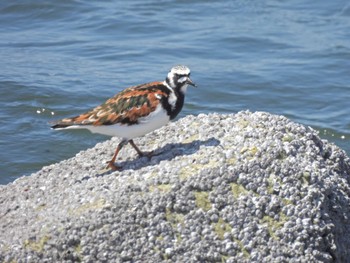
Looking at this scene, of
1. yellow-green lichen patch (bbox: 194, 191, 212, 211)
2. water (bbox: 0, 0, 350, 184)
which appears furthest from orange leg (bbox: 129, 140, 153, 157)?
water (bbox: 0, 0, 350, 184)

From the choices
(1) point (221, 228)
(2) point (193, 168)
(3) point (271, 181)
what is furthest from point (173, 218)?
(3) point (271, 181)

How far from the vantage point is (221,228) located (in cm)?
642

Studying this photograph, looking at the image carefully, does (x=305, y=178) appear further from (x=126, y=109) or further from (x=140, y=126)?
(x=126, y=109)

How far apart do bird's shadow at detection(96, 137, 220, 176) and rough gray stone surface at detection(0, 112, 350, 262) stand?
0.04 ft

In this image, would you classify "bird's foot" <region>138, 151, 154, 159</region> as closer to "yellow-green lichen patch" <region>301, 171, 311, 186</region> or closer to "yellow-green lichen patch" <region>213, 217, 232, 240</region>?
"yellow-green lichen patch" <region>213, 217, 232, 240</region>

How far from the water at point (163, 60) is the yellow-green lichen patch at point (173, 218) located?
180 inches

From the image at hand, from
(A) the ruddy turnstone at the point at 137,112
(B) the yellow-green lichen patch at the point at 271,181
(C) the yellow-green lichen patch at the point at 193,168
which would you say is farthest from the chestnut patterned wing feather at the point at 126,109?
(B) the yellow-green lichen patch at the point at 271,181

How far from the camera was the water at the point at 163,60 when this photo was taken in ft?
41.8

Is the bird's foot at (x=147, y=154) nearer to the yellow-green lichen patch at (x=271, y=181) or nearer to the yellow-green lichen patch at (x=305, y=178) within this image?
Result: the yellow-green lichen patch at (x=271, y=181)

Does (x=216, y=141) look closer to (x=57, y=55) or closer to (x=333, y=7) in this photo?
(x=57, y=55)

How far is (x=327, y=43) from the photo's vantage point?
16375 millimetres

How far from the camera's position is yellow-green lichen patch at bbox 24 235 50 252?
20.5ft

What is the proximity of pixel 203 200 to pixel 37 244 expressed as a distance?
4.59 ft

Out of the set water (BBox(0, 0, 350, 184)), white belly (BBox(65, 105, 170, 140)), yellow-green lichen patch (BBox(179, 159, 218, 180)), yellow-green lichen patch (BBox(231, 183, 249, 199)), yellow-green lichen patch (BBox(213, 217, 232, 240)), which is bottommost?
water (BBox(0, 0, 350, 184))
